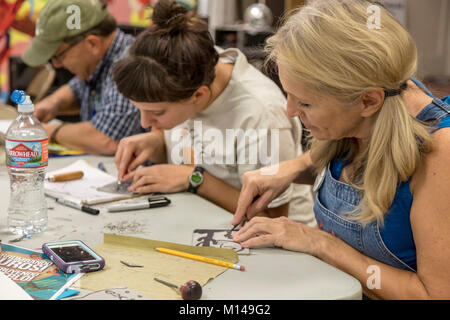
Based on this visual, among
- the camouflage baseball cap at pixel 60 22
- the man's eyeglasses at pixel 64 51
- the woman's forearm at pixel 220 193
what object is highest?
the camouflage baseball cap at pixel 60 22

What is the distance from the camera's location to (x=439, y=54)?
4801mm

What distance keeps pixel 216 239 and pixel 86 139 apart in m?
1.05

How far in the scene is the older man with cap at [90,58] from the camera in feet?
6.68

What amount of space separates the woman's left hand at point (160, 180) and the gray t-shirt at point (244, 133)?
0.15m

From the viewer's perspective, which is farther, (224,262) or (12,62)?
(12,62)

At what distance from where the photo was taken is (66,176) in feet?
5.06

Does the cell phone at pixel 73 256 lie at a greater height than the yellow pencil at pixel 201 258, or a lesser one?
greater

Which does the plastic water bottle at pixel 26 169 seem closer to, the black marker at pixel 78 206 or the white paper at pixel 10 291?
the black marker at pixel 78 206

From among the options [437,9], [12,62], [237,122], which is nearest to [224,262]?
[237,122]

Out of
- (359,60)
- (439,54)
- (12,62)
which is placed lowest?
(439,54)

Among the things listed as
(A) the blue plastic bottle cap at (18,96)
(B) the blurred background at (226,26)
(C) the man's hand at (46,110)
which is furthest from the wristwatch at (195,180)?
(B) the blurred background at (226,26)
